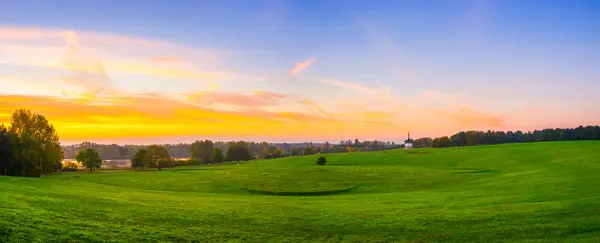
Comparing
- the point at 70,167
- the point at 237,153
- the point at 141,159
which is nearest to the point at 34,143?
the point at 141,159

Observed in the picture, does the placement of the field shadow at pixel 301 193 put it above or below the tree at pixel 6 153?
below

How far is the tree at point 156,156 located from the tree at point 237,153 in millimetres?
42080

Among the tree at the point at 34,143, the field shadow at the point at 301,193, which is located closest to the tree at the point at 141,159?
the tree at the point at 34,143

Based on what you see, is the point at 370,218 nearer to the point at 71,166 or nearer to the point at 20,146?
the point at 20,146

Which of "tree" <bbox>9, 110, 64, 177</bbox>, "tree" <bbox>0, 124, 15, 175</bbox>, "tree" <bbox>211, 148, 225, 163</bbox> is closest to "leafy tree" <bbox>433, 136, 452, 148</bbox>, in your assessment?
"tree" <bbox>211, 148, 225, 163</bbox>

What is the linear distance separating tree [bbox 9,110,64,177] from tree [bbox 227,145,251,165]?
315 ft

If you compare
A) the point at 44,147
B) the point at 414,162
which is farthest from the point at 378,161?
the point at 44,147

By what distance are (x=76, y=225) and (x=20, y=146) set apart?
69403 mm

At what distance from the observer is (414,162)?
116 m

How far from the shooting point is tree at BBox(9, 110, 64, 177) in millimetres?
80281

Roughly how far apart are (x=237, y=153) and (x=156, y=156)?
5122cm

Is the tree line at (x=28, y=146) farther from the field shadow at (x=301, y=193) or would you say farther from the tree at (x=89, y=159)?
the field shadow at (x=301, y=193)

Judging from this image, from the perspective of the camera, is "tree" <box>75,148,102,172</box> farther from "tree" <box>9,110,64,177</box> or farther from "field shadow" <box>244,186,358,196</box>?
"field shadow" <box>244,186,358,196</box>

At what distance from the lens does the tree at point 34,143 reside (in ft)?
263
